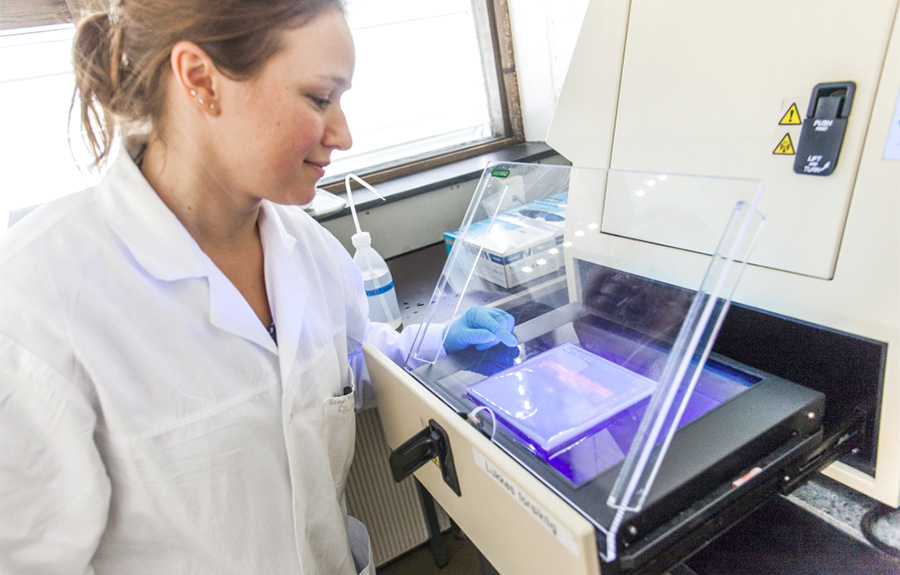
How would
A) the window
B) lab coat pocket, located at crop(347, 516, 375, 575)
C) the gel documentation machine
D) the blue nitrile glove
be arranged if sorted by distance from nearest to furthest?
the gel documentation machine < the blue nitrile glove < lab coat pocket, located at crop(347, 516, 375, 575) < the window

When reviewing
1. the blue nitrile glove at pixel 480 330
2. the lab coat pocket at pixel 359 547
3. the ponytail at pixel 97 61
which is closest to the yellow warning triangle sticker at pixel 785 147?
the blue nitrile glove at pixel 480 330

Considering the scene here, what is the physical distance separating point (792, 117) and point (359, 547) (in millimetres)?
1114

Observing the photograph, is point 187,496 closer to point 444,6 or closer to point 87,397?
point 87,397

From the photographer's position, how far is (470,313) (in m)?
0.98

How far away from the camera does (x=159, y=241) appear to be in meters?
0.78

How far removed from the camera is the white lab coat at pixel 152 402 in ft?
2.22

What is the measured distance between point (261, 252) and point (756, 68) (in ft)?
2.70

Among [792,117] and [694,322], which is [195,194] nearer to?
[694,322]

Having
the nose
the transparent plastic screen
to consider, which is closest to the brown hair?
the nose

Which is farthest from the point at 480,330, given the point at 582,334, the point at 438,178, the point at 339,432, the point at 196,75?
the point at 438,178

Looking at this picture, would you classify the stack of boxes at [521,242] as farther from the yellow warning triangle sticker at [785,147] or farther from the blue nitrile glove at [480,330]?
the yellow warning triangle sticker at [785,147]

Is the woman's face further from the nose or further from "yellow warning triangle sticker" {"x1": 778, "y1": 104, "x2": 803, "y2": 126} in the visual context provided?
"yellow warning triangle sticker" {"x1": 778, "y1": 104, "x2": 803, "y2": 126}

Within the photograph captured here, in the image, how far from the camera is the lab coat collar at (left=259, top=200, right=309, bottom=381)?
2.86 feet

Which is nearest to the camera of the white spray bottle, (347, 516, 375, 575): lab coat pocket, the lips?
the lips
